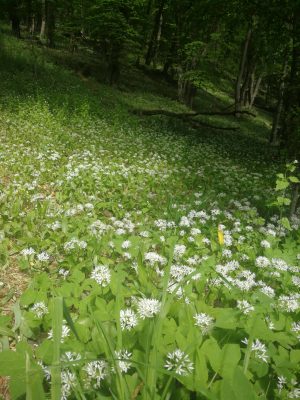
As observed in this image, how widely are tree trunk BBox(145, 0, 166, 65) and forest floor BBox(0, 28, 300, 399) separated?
26.5 m

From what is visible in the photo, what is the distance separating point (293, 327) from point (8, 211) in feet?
14.4

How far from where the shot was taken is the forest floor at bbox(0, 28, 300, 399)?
1.95 meters

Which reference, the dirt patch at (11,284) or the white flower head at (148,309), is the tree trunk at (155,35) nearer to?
the dirt patch at (11,284)

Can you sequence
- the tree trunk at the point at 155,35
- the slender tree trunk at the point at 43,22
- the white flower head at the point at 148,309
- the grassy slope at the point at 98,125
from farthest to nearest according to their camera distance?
the tree trunk at the point at 155,35, the slender tree trunk at the point at 43,22, the grassy slope at the point at 98,125, the white flower head at the point at 148,309

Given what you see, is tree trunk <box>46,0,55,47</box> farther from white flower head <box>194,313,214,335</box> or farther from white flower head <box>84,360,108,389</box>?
white flower head <box>84,360,108,389</box>

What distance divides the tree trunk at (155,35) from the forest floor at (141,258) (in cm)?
2652

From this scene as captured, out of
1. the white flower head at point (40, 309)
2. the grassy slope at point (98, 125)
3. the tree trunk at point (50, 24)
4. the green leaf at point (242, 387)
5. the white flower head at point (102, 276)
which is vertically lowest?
the grassy slope at point (98, 125)

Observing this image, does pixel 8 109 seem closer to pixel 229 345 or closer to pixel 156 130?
pixel 156 130

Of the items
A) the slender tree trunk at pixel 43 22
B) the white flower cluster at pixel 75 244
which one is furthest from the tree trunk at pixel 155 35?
the white flower cluster at pixel 75 244

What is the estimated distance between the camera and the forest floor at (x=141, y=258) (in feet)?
6.40

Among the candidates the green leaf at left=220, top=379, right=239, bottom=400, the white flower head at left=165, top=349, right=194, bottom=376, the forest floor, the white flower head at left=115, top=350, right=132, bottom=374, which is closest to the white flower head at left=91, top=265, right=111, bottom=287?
the forest floor

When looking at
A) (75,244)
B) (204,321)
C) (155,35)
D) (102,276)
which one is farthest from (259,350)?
(155,35)

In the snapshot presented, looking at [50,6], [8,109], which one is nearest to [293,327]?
[8,109]

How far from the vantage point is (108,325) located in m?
2.31
